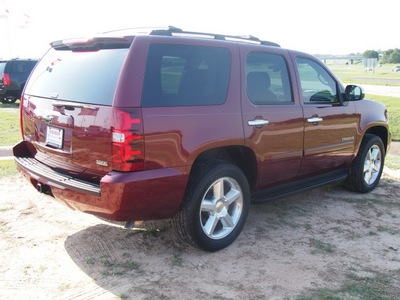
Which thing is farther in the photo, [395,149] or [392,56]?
[392,56]

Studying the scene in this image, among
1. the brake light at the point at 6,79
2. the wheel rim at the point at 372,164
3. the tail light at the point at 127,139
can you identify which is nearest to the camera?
the tail light at the point at 127,139

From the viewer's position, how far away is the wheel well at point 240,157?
12.6ft

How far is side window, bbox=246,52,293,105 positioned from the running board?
0.94m

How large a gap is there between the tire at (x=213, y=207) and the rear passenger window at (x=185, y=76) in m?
0.63

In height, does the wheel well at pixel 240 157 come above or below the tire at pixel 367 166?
above

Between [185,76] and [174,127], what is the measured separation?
1.69 ft

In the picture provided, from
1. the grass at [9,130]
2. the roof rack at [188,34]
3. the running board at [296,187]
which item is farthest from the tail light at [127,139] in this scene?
the grass at [9,130]

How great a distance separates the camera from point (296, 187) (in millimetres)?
4562

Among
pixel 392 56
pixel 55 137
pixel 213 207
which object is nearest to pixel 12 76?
pixel 55 137

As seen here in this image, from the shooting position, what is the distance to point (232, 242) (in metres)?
3.93

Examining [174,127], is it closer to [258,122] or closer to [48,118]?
[258,122]

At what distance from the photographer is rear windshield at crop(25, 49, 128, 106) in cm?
320

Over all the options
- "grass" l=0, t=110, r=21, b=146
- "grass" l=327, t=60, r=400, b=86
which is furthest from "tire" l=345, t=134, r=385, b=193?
"grass" l=327, t=60, r=400, b=86

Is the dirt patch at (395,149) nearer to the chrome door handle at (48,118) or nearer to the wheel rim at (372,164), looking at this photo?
the wheel rim at (372,164)
